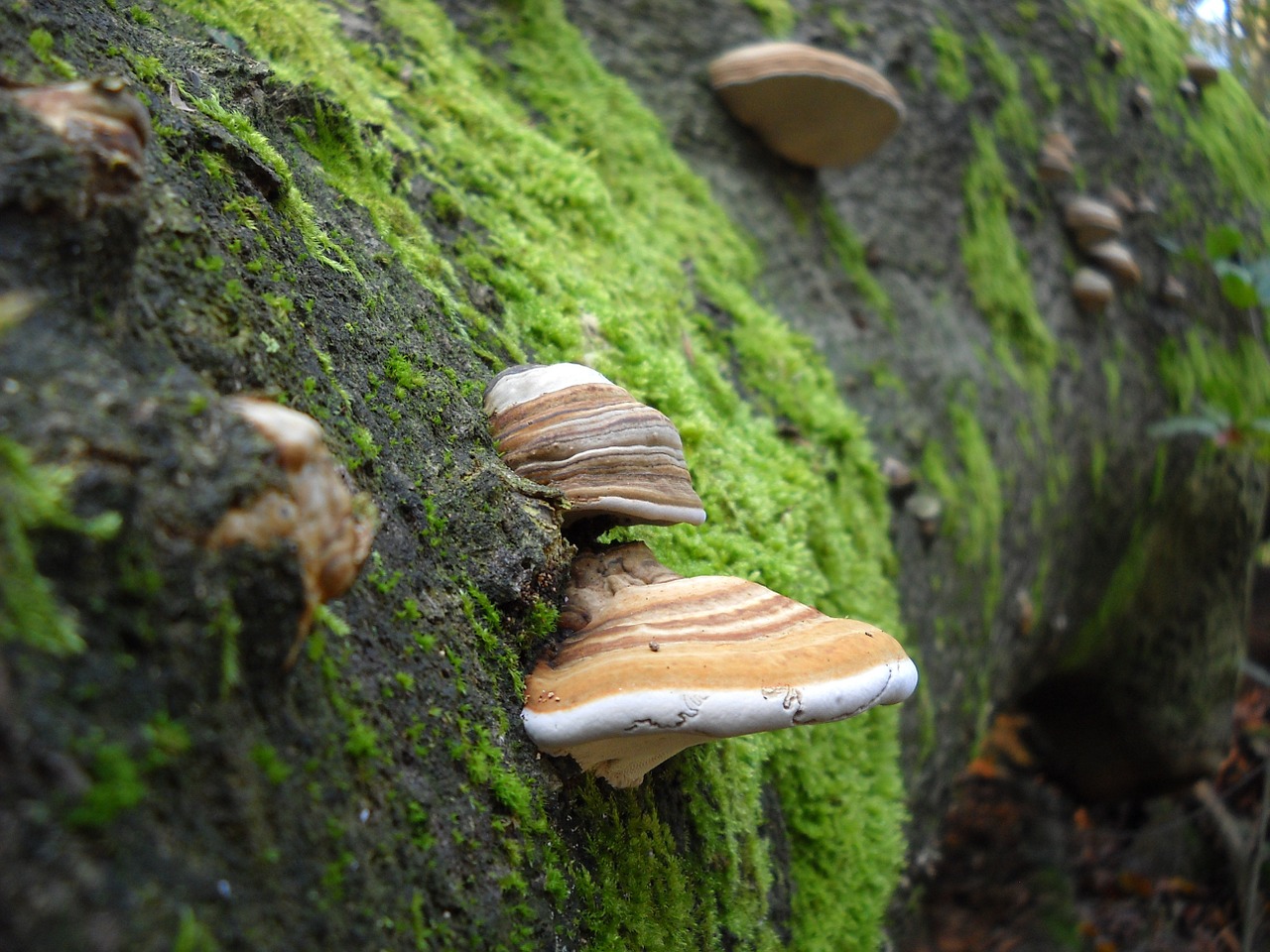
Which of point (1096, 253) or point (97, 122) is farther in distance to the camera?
point (1096, 253)

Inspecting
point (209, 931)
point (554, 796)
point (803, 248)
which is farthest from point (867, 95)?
point (209, 931)

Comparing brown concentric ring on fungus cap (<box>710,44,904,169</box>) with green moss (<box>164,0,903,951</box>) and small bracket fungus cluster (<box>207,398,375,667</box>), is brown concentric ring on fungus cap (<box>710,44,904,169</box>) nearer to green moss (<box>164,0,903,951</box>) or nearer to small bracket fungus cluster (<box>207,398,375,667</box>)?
green moss (<box>164,0,903,951</box>)

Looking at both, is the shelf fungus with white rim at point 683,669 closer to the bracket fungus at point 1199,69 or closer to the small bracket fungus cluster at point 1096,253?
the small bracket fungus cluster at point 1096,253

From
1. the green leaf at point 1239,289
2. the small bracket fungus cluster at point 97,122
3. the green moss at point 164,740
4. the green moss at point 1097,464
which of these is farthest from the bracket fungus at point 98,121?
the green leaf at point 1239,289

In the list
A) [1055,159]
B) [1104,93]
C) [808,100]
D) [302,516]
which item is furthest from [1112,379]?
[302,516]

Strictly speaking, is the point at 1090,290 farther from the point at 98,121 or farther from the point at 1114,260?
the point at 98,121

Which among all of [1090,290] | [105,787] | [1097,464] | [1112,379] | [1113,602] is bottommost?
[1113,602]

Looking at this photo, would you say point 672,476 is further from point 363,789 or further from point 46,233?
point 46,233

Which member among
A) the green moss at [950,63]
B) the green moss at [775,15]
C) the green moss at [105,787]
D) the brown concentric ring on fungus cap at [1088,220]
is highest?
the green moss at [950,63]
